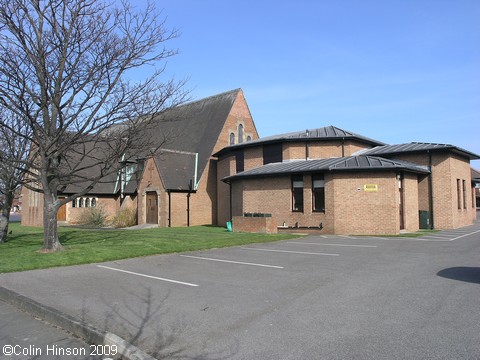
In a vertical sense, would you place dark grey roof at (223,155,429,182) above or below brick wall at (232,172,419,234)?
above

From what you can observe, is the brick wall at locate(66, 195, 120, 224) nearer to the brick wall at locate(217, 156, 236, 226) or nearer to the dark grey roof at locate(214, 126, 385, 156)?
the brick wall at locate(217, 156, 236, 226)

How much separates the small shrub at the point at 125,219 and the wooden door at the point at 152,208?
79.5 inches

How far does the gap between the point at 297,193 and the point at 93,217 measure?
18.9 metres

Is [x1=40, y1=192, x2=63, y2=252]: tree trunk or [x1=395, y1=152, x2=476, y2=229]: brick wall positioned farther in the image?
[x1=395, y1=152, x2=476, y2=229]: brick wall

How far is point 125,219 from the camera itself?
33031 mm

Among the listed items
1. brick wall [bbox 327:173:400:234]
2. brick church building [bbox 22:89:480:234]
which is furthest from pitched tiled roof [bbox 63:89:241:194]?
brick wall [bbox 327:173:400:234]

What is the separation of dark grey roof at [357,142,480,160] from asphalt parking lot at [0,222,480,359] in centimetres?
1274

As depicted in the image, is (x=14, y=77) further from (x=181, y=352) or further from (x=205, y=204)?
(x=205, y=204)

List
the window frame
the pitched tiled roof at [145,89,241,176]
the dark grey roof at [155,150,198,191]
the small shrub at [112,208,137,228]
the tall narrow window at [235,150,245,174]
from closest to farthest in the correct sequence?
the window frame → the dark grey roof at [155,150,198,191] → the tall narrow window at [235,150,245,174] → the small shrub at [112,208,137,228] → the pitched tiled roof at [145,89,241,176]

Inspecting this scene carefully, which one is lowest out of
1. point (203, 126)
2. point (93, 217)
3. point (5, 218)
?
point (93, 217)

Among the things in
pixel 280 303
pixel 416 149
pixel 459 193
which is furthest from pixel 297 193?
pixel 280 303

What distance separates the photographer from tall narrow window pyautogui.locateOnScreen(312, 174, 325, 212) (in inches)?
880

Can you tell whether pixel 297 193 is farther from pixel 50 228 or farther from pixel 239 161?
pixel 50 228

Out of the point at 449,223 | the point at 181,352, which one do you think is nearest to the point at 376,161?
the point at 449,223
